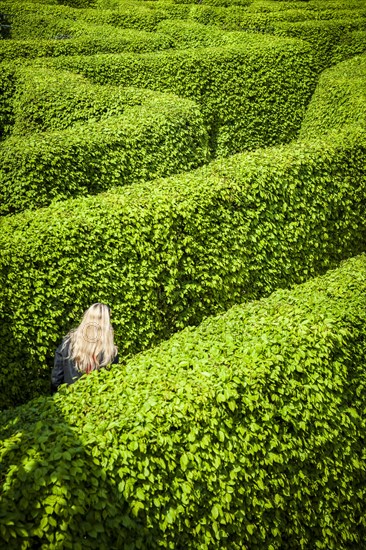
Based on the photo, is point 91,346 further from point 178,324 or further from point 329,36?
point 329,36

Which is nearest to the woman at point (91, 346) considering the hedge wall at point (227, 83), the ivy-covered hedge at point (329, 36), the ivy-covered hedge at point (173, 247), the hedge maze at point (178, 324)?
the hedge maze at point (178, 324)

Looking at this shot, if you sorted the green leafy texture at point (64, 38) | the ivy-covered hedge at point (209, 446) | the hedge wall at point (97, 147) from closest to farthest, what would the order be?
the ivy-covered hedge at point (209, 446) → the hedge wall at point (97, 147) → the green leafy texture at point (64, 38)

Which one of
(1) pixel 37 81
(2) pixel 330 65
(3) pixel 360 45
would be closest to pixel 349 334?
(1) pixel 37 81

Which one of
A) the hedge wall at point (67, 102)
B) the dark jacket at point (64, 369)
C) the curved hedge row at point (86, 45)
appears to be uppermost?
the curved hedge row at point (86, 45)

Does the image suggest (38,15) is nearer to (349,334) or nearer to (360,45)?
A: (360,45)

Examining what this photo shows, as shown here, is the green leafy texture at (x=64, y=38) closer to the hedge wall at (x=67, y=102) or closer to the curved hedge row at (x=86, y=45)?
the curved hedge row at (x=86, y=45)

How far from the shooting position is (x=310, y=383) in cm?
584

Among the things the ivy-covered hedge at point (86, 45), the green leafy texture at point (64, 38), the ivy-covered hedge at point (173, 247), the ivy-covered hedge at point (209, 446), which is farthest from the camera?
the green leafy texture at point (64, 38)

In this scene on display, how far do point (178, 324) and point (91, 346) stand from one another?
Result: 105 inches

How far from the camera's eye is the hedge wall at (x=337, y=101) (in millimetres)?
13625

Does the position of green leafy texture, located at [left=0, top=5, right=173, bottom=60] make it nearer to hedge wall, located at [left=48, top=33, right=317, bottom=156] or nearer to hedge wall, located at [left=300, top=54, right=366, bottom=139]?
hedge wall, located at [left=48, top=33, right=317, bottom=156]

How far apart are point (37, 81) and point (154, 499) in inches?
498

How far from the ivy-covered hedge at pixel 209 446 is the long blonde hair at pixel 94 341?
0.69 ft

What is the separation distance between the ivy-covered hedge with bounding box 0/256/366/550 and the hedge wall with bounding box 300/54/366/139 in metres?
8.55
